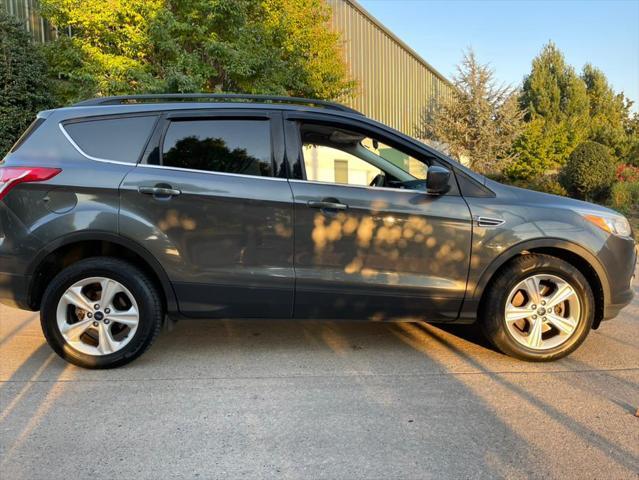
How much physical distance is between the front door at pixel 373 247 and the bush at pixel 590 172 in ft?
41.1

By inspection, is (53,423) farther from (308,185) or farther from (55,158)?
(308,185)

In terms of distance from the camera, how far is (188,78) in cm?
1032

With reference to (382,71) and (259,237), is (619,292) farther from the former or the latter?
(382,71)

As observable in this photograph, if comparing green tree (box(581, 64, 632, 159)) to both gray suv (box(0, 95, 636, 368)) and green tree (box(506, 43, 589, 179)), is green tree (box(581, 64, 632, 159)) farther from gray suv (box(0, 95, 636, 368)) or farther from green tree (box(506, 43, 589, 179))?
gray suv (box(0, 95, 636, 368))

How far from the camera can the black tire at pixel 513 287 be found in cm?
376

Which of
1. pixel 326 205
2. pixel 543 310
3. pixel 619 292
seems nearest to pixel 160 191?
pixel 326 205

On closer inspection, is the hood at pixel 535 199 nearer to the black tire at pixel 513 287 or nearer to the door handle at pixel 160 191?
the black tire at pixel 513 287

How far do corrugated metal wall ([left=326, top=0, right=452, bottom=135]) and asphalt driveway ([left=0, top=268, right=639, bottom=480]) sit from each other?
51.3 ft

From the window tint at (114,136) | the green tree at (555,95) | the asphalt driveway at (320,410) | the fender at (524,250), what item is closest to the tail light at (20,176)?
the window tint at (114,136)

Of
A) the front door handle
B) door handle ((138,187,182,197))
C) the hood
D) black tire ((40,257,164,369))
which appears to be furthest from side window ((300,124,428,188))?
black tire ((40,257,164,369))

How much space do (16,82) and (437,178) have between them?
10.3 meters

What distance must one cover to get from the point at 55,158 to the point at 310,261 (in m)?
1.95

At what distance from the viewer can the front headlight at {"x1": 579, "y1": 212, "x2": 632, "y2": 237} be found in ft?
12.6

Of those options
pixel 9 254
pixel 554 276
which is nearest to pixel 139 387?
pixel 9 254
